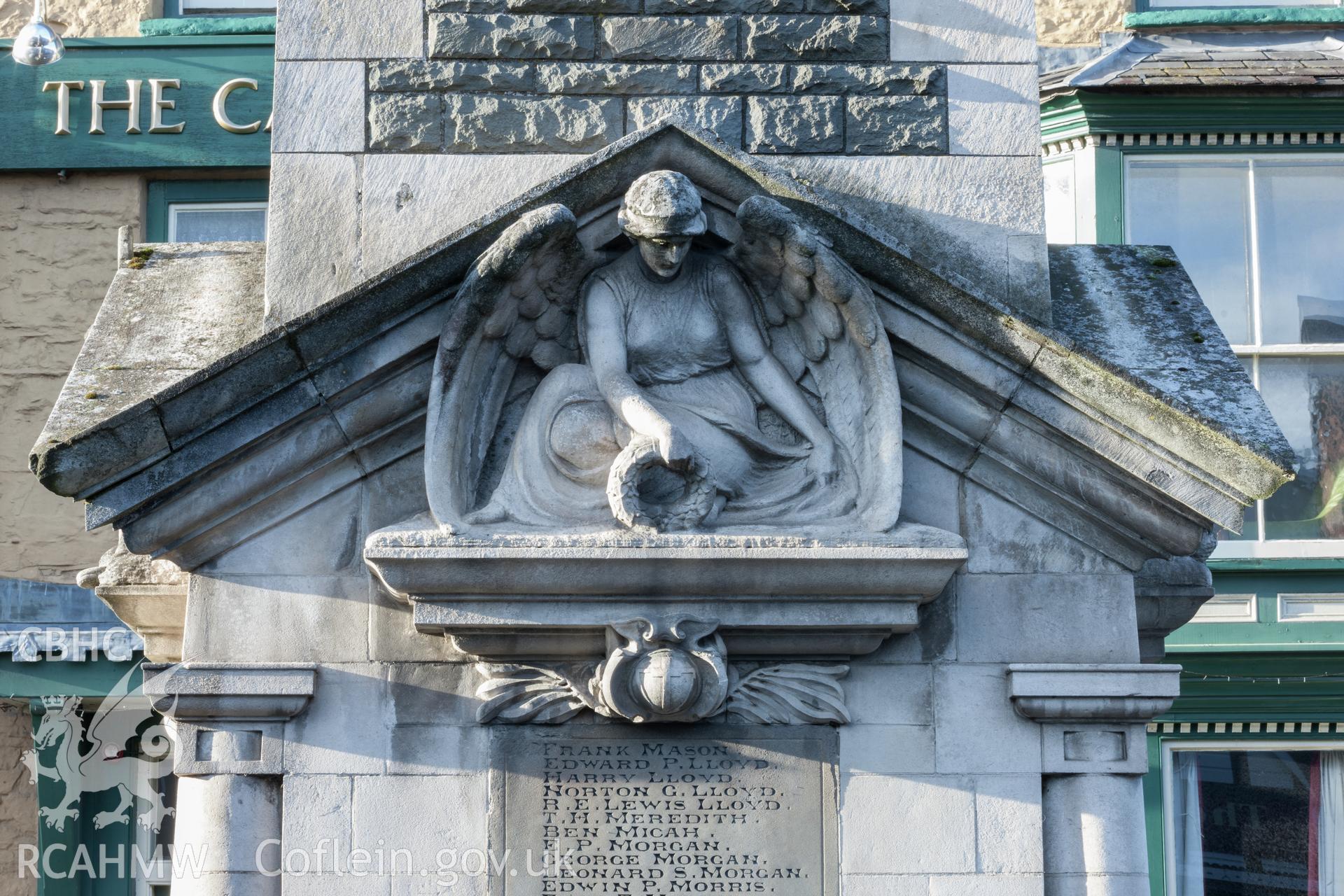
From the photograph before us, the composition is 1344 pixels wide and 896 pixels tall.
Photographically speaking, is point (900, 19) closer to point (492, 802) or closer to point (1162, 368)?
point (1162, 368)

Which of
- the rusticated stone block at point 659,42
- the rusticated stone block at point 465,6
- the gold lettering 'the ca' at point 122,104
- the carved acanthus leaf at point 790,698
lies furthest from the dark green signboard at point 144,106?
the carved acanthus leaf at point 790,698

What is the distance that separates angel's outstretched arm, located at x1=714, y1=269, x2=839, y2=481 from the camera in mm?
7246

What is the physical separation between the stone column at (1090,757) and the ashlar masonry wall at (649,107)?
1.38 m

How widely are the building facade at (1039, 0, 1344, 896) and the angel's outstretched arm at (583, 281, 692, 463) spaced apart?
15.4ft

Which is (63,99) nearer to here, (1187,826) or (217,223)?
(217,223)

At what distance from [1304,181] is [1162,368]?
5.22 metres

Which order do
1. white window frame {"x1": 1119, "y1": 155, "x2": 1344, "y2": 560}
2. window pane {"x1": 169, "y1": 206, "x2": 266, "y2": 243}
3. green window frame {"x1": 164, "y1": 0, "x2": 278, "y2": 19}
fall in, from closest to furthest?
white window frame {"x1": 1119, "y1": 155, "x2": 1344, "y2": 560} < window pane {"x1": 169, "y1": 206, "x2": 266, "y2": 243} < green window frame {"x1": 164, "y1": 0, "x2": 278, "y2": 19}

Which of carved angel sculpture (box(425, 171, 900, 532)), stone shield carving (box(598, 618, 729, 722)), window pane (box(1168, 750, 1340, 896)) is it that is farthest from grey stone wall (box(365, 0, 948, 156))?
window pane (box(1168, 750, 1340, 896))

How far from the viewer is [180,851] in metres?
7.05

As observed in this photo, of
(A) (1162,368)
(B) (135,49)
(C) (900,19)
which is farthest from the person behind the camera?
(B) (135,49)

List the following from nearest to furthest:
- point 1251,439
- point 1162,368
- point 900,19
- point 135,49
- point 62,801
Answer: point 1251,439 → point 1162,368 → point 900,19 → point 62,801 → point 135,49

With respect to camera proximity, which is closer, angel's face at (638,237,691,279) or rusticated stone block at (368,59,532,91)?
angel's face at (638,237,691,279)

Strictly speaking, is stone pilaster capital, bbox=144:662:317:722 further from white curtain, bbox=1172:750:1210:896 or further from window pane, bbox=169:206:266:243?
window pane, bbox=169:206:266:243

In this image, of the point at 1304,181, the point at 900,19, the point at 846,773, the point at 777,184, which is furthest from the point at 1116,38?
the point at 846,773
